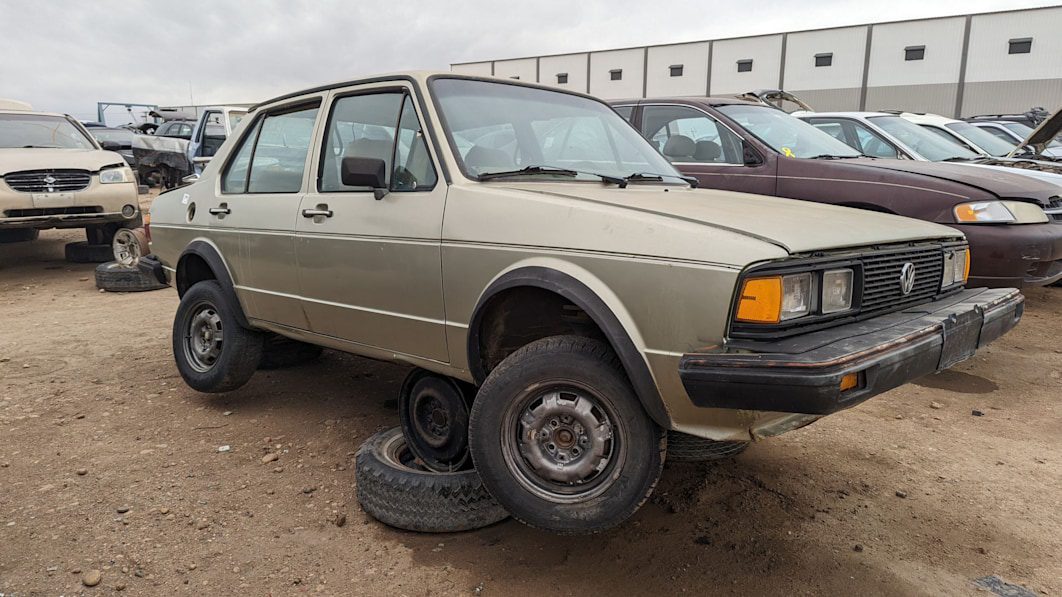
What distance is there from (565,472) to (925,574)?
1.39m

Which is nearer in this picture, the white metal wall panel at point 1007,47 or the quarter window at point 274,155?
the quarter window at point 274,155

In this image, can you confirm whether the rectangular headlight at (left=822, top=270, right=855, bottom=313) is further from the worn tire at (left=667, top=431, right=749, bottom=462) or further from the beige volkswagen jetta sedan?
the worn tire at (left=667, top=431, right=749, bottom=462)

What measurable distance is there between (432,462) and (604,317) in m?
1.33

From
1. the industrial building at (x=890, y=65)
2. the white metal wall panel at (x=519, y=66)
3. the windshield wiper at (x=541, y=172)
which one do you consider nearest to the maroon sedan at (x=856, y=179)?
the windshield wiper at (x=541, y=172)

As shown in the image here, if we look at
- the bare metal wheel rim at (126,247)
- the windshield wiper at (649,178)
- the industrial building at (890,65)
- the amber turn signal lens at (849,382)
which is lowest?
the bare metal wheel rim at (126,247)

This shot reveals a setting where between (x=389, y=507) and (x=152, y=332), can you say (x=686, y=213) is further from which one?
(x=152, y=332)

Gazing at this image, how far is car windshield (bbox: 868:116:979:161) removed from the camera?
7.10m

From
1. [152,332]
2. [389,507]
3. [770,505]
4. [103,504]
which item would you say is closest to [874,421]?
[770,505]

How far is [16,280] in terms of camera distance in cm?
848

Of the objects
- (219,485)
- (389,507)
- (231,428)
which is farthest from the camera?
(231,428)

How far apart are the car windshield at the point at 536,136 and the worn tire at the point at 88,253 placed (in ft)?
27.4

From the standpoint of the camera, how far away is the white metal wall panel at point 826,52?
35.2 meters

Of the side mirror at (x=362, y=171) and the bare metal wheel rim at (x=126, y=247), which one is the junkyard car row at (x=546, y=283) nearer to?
the side mirror at (x=362, y=171)

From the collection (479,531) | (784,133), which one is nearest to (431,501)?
(479,531)
